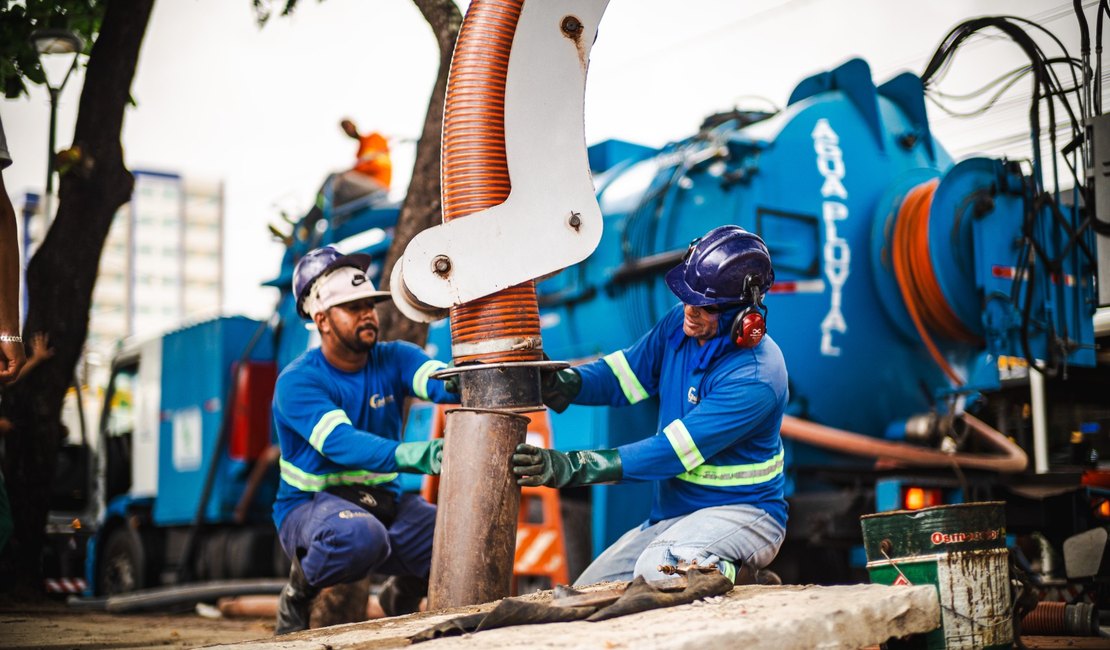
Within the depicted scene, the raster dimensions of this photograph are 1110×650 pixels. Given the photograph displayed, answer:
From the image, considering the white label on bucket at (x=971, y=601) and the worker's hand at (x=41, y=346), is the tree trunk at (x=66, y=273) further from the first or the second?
the white label on bucket at (x=971, y=601)

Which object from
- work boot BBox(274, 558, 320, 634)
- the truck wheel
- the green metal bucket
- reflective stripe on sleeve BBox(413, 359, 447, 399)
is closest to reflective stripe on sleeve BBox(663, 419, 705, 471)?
the green metal bucket

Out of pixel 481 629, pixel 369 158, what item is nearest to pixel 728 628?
pixel 481 629

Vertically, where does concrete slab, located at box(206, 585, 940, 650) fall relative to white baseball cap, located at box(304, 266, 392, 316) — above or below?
below

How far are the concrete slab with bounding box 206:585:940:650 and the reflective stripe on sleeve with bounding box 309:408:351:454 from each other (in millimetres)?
1071

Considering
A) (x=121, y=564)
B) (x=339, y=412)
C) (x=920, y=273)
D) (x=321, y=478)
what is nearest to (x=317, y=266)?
(x=339, y=412)

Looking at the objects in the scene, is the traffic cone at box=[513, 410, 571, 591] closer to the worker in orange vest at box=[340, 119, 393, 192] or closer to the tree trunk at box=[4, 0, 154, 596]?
the worker in orange vest at box=[340, 119, 393, 192]

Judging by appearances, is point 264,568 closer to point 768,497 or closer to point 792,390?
point 792,390

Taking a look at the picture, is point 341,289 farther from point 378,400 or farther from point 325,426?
point 325,426

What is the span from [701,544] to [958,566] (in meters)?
0.76

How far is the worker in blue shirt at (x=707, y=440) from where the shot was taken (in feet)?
11.6

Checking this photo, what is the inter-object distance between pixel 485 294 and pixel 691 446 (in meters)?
0.82

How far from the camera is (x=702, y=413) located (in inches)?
142

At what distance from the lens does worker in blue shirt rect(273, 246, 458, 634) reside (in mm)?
4215

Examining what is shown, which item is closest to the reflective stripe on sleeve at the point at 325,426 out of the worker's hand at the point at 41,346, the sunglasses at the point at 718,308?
the sunglasses at the point at 718,308
